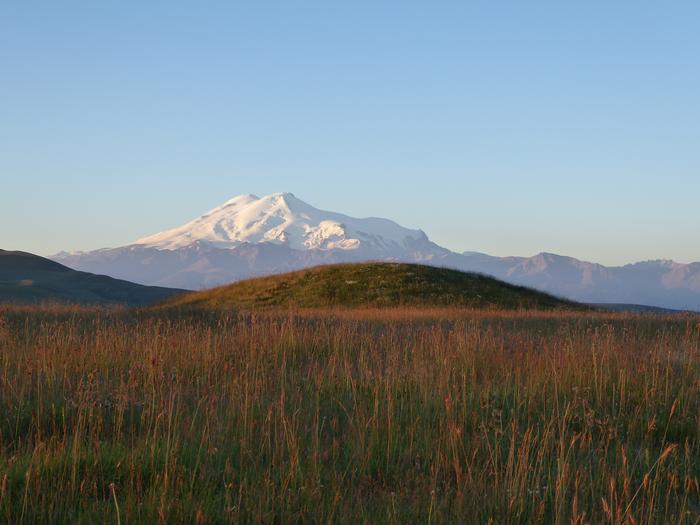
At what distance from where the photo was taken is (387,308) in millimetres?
27219

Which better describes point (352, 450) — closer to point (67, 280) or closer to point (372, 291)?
point (372, 291)

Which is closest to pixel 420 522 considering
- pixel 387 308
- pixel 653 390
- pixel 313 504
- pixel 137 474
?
pixel 313 504

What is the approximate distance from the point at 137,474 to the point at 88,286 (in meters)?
79.3

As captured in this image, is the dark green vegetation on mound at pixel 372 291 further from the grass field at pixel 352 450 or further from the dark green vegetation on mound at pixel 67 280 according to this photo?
the dark green vegetation on mound at pixel 67 280

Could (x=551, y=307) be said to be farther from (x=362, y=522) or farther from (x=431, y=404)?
(x=362, y=522)

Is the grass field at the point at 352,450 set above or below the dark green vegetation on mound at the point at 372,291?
below

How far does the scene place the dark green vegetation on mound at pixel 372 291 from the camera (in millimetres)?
29609

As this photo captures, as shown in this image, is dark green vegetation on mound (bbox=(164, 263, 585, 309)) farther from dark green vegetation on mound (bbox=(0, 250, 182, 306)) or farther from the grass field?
dark green vegetation on mound (bbox=(0, 250, 182, 306))


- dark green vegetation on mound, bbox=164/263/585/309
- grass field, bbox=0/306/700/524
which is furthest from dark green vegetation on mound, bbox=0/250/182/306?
grass field, bbox=0/306/700/524

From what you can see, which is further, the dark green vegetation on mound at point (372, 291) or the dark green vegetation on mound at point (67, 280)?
the dark green vegetation on mound at point (67, 280)

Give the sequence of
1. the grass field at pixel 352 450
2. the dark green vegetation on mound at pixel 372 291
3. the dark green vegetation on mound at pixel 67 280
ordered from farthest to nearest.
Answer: the dark green vegetation on mound at pixel 67 280, the dark green vegetation on mound at pixel 372 291, the grass field at pixel 352 450

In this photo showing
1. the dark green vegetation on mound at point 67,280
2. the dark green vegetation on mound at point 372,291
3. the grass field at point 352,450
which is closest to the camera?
the grass field at point 352,450

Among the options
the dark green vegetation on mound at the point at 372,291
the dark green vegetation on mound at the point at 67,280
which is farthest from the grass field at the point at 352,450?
the dark green vegetation on mound at the point at 67,280

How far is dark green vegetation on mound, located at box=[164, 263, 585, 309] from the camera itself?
97.1ft
